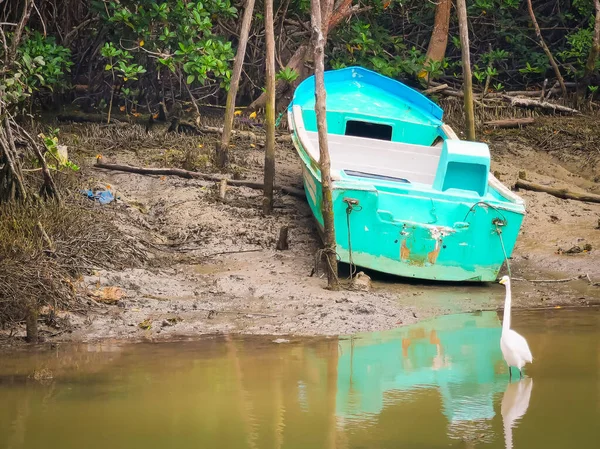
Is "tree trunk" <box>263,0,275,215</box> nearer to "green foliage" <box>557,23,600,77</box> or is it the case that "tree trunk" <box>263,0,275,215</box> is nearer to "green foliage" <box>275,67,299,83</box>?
"green foliage" <box>275,67,299,83</box>

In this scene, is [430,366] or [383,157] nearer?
[430,366]

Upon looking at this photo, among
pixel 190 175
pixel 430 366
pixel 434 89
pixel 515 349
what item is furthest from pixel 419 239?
pixel 434 89

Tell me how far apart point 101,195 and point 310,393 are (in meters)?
4.74

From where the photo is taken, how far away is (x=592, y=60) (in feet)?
48.2

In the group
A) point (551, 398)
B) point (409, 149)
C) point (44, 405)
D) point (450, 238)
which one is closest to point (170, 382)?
point (44, 405)

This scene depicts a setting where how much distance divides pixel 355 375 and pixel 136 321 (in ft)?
6.60

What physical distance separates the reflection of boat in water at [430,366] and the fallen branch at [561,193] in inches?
144

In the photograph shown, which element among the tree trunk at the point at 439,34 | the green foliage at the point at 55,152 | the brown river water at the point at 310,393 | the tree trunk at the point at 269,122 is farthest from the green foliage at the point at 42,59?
the tree trunk at the point at 439,34

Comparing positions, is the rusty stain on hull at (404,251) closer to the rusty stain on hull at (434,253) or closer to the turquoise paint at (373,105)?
the rusty stain on hull at (434,253)

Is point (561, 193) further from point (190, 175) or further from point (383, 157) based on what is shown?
point (190, 175)

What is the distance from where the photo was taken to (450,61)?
16.8m

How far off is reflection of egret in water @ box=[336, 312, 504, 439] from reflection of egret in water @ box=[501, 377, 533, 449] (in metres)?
0.09

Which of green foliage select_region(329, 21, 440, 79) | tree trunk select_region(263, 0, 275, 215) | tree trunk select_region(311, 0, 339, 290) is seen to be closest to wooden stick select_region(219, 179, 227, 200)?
tree trunk select_region(263, 0, 275, 215)

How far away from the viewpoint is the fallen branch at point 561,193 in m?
11.7
